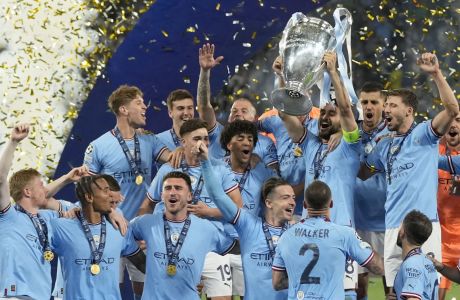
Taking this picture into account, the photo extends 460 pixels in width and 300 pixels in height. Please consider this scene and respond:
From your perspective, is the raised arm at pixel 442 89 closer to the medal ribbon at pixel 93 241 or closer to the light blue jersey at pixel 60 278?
the medal ribbon at pixel 93 241

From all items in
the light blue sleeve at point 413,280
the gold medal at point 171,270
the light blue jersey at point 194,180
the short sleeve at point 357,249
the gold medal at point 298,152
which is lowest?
the light blue sleeve at point 413,280

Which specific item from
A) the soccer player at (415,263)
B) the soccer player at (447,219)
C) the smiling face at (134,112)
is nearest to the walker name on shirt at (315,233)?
the soccer player at (415,263)

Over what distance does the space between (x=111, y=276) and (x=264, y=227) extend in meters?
1.02

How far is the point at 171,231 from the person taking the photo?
8328 millimetres

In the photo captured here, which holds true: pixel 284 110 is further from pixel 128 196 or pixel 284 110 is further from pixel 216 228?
pixel 128 196

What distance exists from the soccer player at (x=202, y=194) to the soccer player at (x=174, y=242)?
0.97 ft

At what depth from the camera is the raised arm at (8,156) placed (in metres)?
7.63

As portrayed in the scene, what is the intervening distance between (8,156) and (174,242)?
123cm

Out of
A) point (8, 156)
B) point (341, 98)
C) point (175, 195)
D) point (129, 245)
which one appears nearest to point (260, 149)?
point (341, 98)

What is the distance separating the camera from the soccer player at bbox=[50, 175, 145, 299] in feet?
26.7

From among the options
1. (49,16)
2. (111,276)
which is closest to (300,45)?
(111,276)

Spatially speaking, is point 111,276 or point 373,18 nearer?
point 111,276

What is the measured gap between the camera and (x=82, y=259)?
26.7 ft

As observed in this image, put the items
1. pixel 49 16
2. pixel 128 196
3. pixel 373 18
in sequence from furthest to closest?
pixel 373 18
pixel 49 16
pixel 128 196
